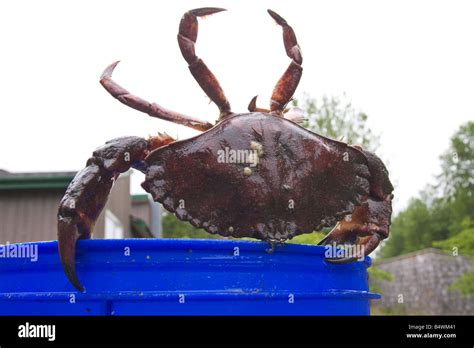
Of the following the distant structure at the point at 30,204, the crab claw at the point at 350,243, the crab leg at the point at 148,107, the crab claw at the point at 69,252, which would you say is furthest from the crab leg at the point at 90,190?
the distant structure at the point at 30,204

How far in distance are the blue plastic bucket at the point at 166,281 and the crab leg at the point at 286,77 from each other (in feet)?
2.45

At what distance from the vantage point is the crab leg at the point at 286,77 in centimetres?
286

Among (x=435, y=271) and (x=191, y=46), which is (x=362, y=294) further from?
(x=435, y=271)

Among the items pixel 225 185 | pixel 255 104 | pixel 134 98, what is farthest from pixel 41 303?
pixel 255 104

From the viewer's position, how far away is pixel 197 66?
2779mm

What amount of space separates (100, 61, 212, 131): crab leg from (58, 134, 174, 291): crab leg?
239mm

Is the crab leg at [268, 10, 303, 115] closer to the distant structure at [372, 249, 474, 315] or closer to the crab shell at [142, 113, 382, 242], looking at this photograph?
the crab shell at [142, 113, 382, 242]

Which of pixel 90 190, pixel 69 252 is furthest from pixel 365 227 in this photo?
pixel 69 252

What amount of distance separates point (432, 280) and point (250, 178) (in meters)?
21.8

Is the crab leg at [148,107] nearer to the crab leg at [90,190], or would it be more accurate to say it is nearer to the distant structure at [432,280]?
the crab leg at [90,190]

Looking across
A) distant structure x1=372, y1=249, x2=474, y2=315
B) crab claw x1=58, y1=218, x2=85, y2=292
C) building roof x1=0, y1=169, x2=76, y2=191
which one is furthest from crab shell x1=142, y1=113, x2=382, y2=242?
distant structure x1=372, y1=249, x2=474, y2=315

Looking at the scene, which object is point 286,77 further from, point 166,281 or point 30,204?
point 30,204
